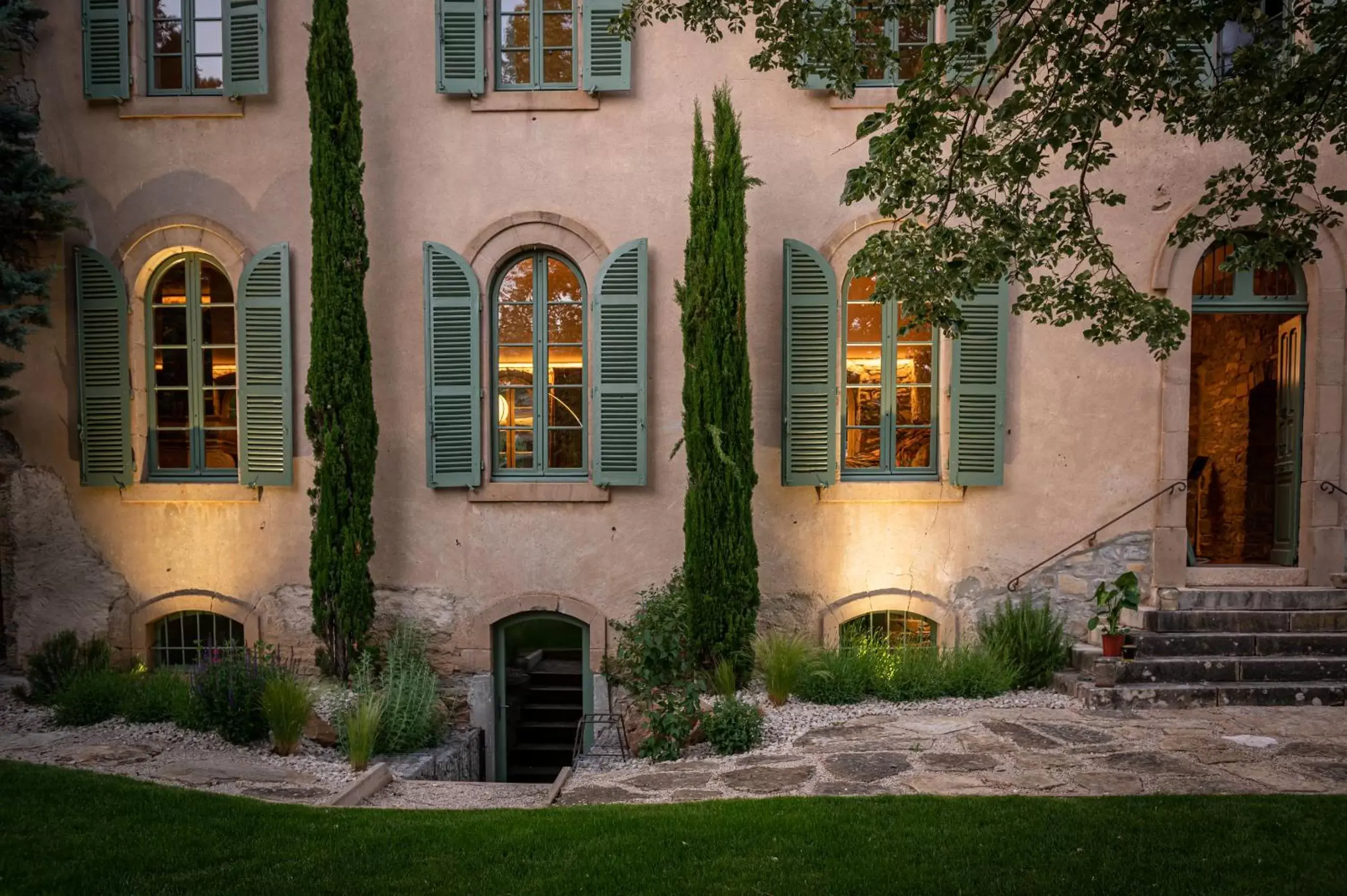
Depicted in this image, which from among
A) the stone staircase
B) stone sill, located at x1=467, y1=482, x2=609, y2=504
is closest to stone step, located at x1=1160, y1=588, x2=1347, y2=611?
the stone staircase

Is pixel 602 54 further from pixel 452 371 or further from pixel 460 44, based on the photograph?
pixel 452 371

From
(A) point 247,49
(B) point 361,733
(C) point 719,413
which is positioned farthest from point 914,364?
(A) point 247,49

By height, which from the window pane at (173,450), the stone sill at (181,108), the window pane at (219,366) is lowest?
the window pane at (173,450)

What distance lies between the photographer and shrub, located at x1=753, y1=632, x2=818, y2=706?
6.69 m

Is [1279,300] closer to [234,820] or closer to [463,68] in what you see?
[463,68]

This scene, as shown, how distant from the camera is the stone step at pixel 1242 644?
6.86 meters

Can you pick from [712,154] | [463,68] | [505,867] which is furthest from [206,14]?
[505,867]

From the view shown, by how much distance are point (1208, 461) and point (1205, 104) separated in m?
6.86

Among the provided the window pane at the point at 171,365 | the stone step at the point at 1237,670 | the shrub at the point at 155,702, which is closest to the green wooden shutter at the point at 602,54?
the window pane at the point at 171,365

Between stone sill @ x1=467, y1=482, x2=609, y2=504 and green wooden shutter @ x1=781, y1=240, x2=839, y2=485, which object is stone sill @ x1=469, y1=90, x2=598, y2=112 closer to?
green wooden shutter @ x1=781, y1=240, x2=839, y2=485

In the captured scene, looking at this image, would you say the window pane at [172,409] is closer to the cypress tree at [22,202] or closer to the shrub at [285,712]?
the cypress tree at [22,202]

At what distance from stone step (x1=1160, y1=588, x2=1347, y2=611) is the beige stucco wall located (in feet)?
2.19

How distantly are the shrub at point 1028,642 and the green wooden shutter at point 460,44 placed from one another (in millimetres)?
6297

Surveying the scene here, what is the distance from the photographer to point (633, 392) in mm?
7547
